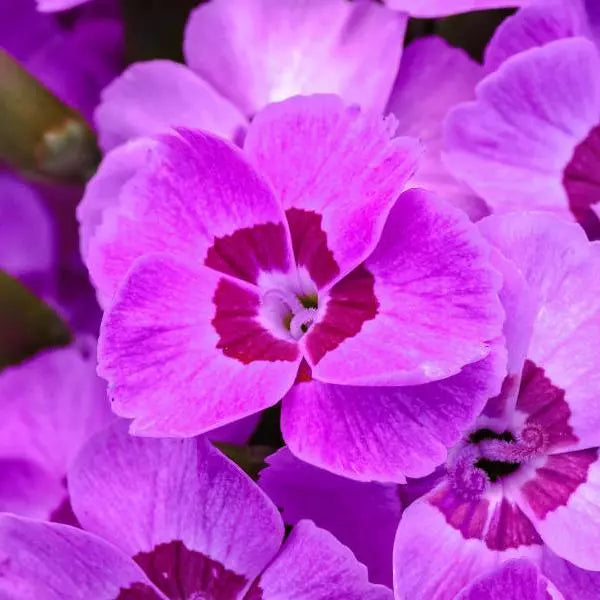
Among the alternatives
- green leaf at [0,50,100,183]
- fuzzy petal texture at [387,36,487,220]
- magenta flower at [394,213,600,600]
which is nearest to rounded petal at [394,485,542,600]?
magenta flower at [394,213,600,600]

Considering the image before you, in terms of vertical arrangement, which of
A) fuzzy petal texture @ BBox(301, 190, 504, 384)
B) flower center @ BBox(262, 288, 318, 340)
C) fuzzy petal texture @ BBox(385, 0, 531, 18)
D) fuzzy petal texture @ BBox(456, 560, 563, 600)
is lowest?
fuzzy petal texture @ BBox(456, 560, 563, 600)

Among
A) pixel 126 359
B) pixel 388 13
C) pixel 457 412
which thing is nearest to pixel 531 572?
pixel 457 412

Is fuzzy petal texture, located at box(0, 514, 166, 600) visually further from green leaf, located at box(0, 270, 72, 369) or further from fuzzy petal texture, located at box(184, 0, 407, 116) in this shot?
fuzzy petal texture, located at box(184, 0, 407, 116)

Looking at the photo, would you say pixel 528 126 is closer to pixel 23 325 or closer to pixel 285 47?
pixel 285 47

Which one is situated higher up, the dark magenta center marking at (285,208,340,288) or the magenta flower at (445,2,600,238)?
the magenta flower at (445,2,600,238)

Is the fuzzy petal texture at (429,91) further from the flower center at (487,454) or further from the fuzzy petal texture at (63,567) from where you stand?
the fuzzy petal texture at (63,567)

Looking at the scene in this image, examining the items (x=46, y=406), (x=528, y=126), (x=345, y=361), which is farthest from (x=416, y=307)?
(x=46, y=406)
